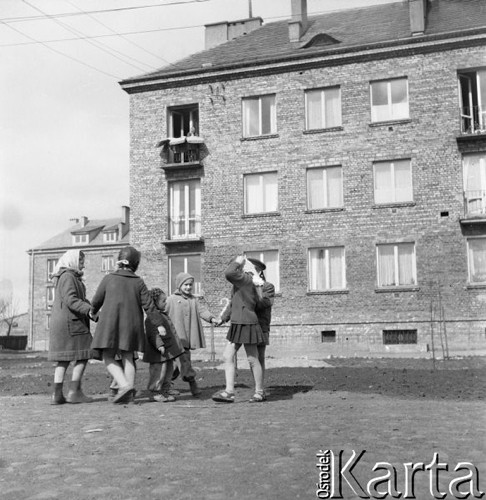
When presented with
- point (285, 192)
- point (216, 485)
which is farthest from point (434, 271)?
point (216, 485)

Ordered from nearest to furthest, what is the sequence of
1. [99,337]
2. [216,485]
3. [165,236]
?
1. [216,485]
2. [99,337]
3. [165,236]

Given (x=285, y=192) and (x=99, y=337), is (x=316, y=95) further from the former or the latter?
(x=99, y=337)

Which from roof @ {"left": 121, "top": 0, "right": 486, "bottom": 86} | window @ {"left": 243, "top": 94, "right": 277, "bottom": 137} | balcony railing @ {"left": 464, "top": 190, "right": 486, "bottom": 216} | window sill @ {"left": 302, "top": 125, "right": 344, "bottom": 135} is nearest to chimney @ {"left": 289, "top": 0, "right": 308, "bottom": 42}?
roof @ {"left": 121, "top": 0, "right": 486, "bottom": 86}

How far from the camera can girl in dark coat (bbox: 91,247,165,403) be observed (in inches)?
Result: 313

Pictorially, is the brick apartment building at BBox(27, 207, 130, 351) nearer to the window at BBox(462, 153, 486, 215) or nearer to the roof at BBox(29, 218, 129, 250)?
the roof at BBox(29, 218, 129, 250)

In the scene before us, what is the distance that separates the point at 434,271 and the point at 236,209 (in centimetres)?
778

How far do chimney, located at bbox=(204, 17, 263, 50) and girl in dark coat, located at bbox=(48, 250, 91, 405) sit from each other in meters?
23.9

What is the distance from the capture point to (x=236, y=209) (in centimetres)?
2644

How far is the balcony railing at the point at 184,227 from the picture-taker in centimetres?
2721

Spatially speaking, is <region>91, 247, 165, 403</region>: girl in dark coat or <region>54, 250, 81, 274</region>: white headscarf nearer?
<region>91, 247, 165, 403</region>: girl in dark coat

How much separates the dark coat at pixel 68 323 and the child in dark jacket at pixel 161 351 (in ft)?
2.50

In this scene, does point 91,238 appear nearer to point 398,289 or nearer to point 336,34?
point 336,34

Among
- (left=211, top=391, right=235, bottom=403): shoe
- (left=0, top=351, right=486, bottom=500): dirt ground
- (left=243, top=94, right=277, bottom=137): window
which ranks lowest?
(left=0, top=351, right=486, bottom=500): dirt ground

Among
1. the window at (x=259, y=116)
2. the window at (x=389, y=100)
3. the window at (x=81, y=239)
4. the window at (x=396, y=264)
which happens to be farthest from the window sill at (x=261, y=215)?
the window at (x=81, y=239)
